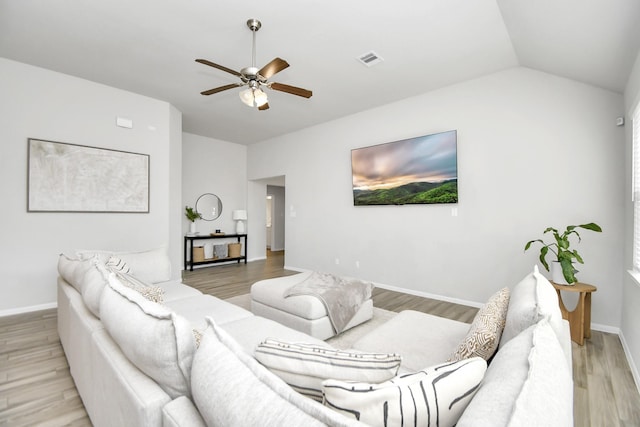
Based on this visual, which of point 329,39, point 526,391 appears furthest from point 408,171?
point 526,391

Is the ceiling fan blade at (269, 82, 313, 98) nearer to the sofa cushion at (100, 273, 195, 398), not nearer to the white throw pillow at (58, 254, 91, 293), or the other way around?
the white throw pillow at (58, 254, 91, 293)

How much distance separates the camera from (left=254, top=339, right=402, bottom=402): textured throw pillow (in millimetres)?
892

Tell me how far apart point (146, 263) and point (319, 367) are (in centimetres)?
275

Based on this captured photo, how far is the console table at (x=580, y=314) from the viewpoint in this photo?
105 inches

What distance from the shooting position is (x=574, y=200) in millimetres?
3160

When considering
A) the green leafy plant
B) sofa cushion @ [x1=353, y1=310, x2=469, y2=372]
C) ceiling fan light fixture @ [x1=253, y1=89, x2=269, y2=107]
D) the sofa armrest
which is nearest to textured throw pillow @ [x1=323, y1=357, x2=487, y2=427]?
the sofa armrest

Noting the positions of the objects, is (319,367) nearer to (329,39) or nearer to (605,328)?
(329,39)

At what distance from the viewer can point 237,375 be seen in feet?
2.50

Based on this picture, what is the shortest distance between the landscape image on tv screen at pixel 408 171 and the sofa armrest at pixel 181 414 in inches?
152

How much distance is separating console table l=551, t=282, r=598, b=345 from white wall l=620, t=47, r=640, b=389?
0.26m

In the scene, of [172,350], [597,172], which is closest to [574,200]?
[597,172]

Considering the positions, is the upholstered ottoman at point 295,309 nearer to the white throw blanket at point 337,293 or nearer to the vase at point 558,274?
the white throw blanket at point 337,293

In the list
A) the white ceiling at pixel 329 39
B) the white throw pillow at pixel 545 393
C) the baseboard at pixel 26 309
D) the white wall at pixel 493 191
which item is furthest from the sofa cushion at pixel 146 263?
the white throw pillow at pixel 545 393

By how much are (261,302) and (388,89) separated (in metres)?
3.27
